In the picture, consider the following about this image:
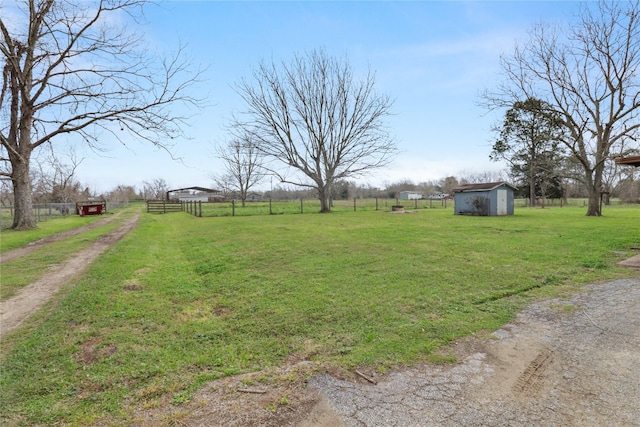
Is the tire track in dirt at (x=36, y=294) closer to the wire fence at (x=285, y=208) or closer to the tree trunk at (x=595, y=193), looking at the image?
the wire fence at (x=285, y=208)

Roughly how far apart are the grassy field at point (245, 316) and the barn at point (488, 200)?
562 inches

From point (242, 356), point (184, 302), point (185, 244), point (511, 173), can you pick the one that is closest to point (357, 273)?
point (184, 302)

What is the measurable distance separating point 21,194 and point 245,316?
1470cm

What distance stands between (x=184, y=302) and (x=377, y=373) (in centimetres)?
297

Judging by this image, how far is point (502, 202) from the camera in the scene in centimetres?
2147

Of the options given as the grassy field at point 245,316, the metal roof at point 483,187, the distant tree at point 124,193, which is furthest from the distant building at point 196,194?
the grassy field at point 245,316

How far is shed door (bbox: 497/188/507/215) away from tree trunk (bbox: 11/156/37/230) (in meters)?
24.4

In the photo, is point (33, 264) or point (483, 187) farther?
point (483, 187)

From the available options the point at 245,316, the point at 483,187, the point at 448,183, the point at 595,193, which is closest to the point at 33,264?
the point at 245,316

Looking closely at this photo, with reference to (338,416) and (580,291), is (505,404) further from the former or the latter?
(580,291)

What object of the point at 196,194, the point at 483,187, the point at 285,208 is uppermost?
the point at 196,194

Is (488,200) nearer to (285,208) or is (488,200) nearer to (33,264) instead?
(285,208)

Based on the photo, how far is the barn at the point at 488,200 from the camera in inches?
833

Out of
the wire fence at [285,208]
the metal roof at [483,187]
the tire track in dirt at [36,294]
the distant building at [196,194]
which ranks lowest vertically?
the tire track in dirt at [36,294]
